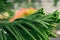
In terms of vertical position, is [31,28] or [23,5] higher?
[31,28]

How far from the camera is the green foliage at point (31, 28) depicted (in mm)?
1172

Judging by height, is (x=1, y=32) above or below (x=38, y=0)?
above

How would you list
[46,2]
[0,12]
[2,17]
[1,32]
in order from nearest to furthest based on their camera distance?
[1,32], [0,12], [2,17], [46,2]

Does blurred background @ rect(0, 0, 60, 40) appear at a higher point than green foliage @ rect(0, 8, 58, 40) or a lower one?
lower

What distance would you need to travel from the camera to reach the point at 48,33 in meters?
1.20

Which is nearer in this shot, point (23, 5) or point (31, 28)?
point (31, 28)

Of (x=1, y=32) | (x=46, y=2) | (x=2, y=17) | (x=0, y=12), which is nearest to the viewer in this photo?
(x=1, y=32)

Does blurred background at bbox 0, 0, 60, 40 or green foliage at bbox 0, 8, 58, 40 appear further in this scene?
blurred background at bbox 0, 0, 60, 40

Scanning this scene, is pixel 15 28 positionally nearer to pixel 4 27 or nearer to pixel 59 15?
pixel 4 27

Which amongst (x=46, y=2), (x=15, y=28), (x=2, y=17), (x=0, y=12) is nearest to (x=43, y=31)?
(x=15, y=28)

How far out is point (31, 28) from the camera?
1191 millimetres

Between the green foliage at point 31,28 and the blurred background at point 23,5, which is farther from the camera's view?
the blurred background at point 23,5

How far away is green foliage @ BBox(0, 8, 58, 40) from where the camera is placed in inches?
46.1

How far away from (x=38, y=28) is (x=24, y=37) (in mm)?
73
